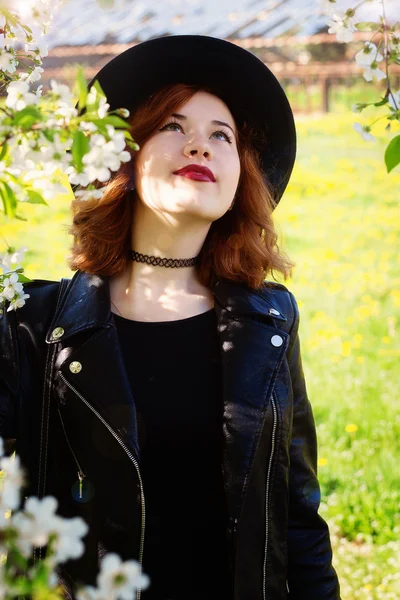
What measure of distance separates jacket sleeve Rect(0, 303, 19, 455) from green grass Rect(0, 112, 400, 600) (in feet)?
2.00

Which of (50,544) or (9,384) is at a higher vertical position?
(50,544)

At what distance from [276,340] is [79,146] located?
115 centimetres

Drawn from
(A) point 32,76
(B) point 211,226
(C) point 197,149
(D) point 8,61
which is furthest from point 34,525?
(B) point 211,226

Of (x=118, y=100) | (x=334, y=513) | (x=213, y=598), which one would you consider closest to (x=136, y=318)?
(x=118, y=100)

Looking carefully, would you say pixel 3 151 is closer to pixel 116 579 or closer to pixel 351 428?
pixel 116 579

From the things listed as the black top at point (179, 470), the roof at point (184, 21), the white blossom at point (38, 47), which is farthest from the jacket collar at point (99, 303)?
the roof at point (184, 21)

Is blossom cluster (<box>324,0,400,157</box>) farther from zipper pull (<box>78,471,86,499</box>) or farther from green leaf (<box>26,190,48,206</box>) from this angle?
zipper pull (<box>78,471,86,499</box>)

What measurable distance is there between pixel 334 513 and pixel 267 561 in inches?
60.4

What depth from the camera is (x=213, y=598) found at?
1.88m

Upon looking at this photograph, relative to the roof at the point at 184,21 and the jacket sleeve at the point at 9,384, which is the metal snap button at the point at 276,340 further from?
the roof at the point at 184,21

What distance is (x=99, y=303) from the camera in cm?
190

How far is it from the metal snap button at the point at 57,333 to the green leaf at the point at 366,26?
3.20ft

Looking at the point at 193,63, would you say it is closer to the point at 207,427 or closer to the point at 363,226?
the point at 207,427

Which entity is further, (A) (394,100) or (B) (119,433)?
(B) (119,433)
